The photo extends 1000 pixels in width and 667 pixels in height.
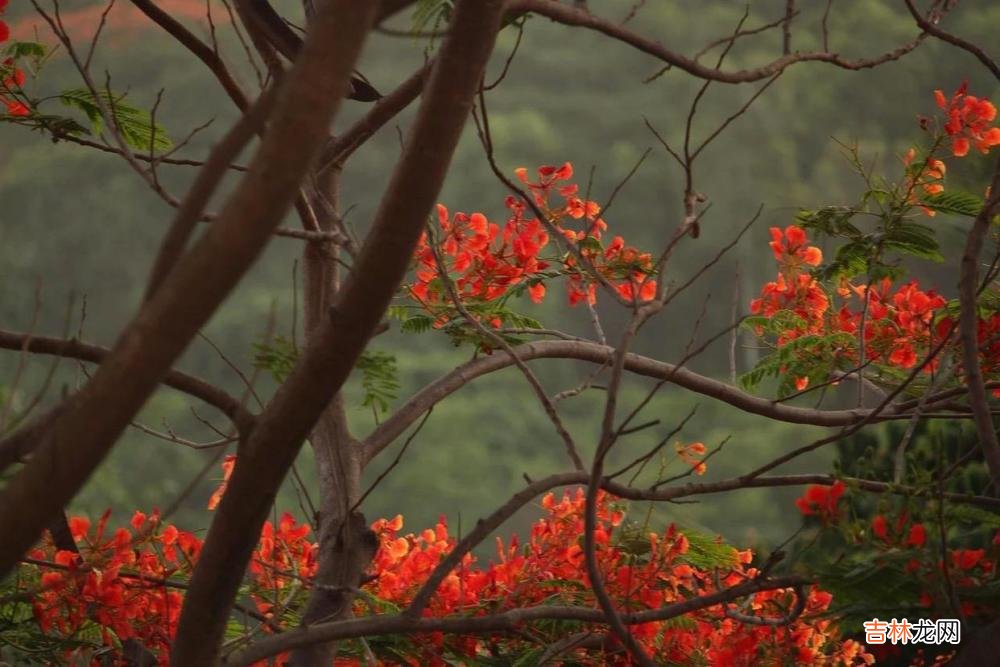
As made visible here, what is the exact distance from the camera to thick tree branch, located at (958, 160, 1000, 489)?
1.11 metres

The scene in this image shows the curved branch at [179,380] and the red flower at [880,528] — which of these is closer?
the curved branch at [179,380]

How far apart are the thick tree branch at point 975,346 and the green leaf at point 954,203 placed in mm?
540

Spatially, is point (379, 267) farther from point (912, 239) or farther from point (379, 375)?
point (912, 239)

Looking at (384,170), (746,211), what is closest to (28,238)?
(384,170)

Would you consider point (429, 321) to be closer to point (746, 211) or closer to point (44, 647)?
point (44, 647)

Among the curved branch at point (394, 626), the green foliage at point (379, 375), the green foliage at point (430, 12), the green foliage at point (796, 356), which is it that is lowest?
the curved branch at point (394, 626)

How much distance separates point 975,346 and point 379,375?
0.57 meters

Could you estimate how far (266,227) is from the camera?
2.41 ft

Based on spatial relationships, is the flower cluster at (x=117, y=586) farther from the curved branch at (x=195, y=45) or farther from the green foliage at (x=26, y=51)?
the green foliage at (x=26, y=51)

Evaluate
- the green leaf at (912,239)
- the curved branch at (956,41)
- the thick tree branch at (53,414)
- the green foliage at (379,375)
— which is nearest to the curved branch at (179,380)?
the thick tree branch at (53,414)

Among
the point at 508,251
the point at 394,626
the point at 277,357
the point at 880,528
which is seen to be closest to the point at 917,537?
the point at 880,528

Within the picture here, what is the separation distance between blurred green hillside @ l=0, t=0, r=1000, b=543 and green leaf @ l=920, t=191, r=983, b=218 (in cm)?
694

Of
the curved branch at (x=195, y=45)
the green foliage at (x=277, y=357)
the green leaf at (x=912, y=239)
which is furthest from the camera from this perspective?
the green leaf at (x=912, y=239)

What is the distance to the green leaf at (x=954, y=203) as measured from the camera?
173cm
